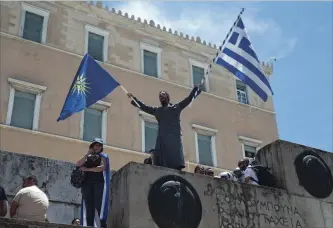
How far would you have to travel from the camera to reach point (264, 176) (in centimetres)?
739

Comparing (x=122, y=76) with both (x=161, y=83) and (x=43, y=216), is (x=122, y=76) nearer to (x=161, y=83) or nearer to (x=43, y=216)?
(x=161, y=83)

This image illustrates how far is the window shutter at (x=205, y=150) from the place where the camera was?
2186 centimetres

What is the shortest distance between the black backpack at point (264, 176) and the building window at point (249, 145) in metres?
16.0

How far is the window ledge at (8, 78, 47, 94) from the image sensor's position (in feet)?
60.2

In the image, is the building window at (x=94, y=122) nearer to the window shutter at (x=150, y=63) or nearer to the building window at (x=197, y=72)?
the window shutter at (x=150, y=63)

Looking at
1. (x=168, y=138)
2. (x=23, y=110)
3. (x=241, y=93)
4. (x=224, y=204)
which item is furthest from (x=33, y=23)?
(x=224, y=204)

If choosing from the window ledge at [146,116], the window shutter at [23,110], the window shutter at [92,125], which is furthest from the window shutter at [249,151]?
the window shutter at [23,110]

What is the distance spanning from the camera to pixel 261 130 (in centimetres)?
2469

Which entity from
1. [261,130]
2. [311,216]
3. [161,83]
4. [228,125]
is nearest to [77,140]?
[161,83]

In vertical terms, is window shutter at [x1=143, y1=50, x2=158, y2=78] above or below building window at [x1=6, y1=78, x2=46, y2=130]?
above

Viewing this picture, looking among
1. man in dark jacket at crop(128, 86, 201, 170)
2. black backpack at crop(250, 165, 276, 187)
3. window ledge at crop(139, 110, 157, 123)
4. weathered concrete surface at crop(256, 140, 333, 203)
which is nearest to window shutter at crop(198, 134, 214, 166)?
window ledge at crop(139, 110, 157, 123)

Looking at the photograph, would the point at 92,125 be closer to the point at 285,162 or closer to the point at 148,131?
the point at 148,131

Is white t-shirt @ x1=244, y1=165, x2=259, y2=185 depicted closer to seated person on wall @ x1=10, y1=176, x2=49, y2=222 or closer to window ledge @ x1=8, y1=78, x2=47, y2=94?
seated person on wall @ x1=10, y1=176, x2=49, y2=222

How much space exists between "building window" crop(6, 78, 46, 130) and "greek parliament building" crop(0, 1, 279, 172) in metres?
0.04
